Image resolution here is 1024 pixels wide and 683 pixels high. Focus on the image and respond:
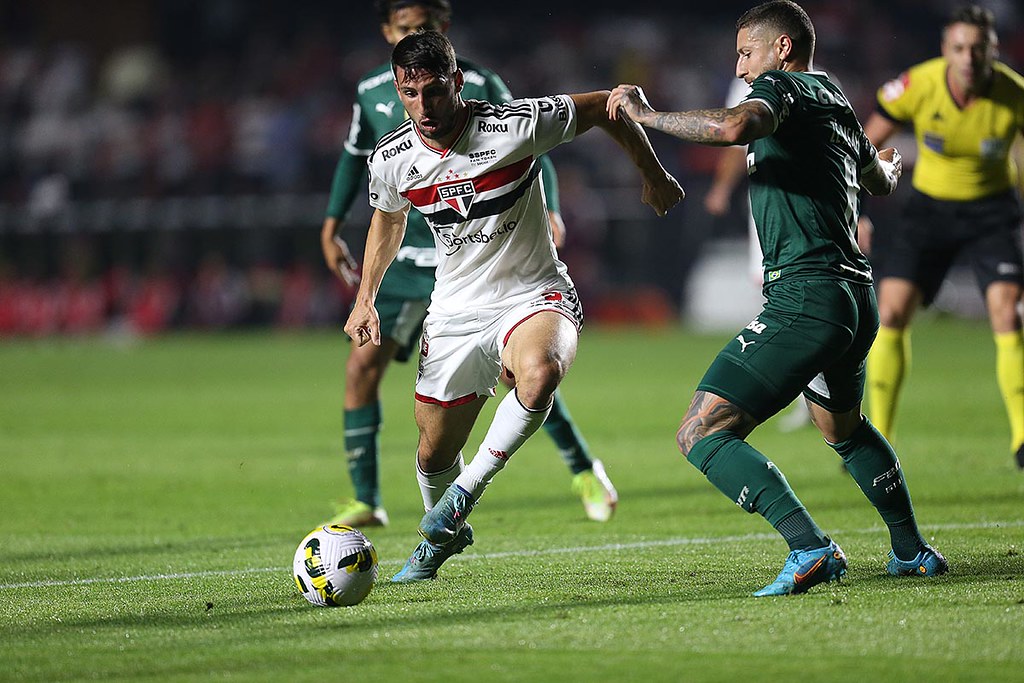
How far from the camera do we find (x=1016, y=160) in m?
8.87

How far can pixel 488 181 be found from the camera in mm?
5691

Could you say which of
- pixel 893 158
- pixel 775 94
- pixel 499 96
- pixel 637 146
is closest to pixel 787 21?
pixel 775 94

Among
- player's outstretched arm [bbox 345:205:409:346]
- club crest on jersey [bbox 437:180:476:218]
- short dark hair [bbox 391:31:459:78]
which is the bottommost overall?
player's outstretched arm [bbox 345:205:409:346]

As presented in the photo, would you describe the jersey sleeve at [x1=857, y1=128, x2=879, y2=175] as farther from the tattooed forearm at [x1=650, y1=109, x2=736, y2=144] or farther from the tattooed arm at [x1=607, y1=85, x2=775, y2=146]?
the tattooed forearm at [x1=650, y1=109, x2=736, y2=144]

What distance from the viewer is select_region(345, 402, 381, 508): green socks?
749 cm

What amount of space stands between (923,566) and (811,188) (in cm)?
147

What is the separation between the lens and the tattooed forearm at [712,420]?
16.6ft

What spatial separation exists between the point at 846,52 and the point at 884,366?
17.4m

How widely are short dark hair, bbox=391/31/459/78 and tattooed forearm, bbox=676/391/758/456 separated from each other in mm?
1570

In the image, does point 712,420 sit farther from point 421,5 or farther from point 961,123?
point 961,123

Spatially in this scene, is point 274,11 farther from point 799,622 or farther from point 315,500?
point 799,622

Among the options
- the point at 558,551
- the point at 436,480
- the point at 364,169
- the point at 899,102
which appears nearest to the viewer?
the point at 436,480

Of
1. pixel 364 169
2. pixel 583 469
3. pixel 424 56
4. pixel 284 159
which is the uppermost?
pixel 424 56

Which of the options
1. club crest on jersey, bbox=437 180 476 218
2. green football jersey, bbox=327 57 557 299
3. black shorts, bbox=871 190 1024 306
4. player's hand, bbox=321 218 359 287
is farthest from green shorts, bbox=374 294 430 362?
black shorts, bbox=871 190 1024 306
